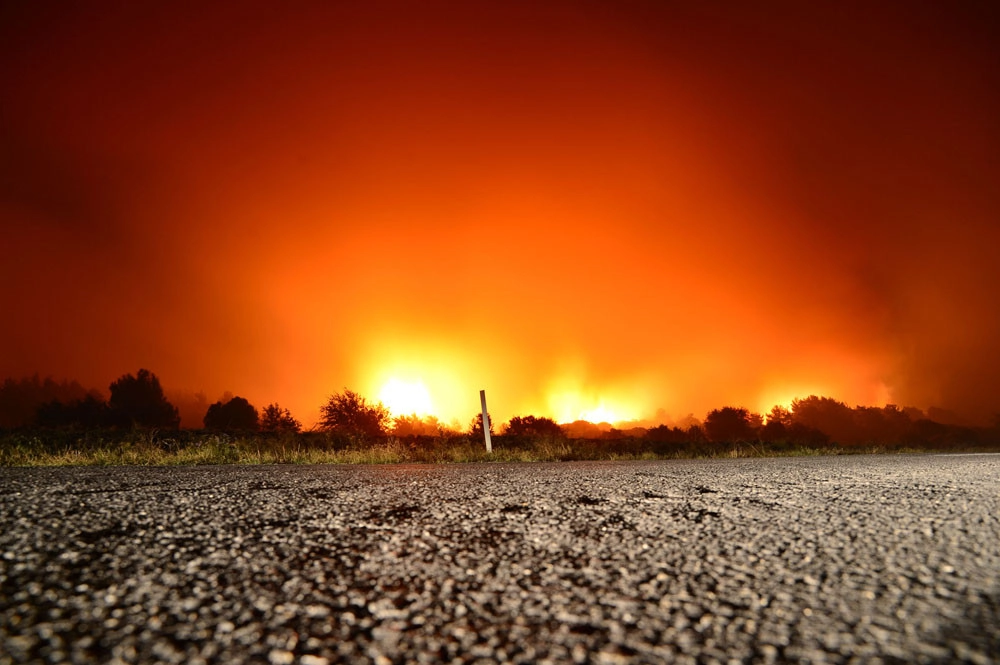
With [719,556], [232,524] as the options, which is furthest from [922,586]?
[232,524]

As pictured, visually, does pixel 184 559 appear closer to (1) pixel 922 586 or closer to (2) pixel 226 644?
(2) pixel 226 644

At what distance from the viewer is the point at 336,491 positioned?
15.8 feet

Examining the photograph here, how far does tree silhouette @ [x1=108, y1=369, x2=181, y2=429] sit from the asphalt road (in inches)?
2548

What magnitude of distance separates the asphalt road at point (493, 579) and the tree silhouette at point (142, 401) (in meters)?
64.7

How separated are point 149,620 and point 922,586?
3196mm

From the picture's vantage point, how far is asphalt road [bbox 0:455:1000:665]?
1.71 m

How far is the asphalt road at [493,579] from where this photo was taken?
5.61 feet

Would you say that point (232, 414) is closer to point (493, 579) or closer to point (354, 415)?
point (354, 415)

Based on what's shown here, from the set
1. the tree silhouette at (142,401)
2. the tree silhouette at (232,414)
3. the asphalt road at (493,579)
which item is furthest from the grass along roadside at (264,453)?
the tree silhouette at (142,401)

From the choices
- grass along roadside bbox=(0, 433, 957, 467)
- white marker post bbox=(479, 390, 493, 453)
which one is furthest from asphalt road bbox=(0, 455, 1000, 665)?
white marker post bbox=(479, 390, 493, 453)

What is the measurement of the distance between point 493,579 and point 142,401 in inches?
2785

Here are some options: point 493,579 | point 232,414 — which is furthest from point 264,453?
point 232,414

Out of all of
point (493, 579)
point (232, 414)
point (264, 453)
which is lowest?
point (493, 579)

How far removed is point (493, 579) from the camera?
2350 millimetres
